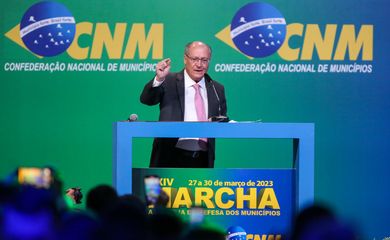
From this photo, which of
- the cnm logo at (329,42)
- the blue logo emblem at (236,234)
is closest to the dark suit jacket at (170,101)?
the cnm logo at (329,42)

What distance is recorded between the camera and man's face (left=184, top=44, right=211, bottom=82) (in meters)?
6.01

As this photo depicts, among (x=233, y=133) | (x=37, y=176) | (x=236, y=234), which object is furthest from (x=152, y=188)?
(x=37, y=176)

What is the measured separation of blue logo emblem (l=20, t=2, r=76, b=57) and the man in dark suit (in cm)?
99

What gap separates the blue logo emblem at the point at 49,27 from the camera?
6.57m

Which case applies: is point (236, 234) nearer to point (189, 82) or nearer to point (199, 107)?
point (199, 107)

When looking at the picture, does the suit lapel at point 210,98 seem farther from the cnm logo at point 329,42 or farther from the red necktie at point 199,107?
the cnm logo at point 329,42

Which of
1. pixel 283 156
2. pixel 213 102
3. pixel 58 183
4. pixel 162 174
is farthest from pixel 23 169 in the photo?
pixel 283 156

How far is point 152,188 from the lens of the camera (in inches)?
147

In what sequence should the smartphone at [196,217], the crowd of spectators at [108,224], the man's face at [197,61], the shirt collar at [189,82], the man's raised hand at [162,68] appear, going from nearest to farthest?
the crowd of spectators at [108,224] → the smartphone at [196,217] → the man's raised hand at [162,68] → the shirt collar at [189,82] → the man's face at [197,61]

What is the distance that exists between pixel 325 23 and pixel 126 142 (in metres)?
2.97

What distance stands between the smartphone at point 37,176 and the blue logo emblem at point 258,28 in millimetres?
5622

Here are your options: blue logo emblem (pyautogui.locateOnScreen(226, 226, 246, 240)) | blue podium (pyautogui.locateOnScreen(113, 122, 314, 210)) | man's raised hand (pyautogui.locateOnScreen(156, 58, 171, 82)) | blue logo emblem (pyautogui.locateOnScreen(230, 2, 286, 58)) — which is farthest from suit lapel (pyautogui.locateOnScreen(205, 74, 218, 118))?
blue logo emblem (pyautogui.locateOnScreen(226, 226, 246, 240))

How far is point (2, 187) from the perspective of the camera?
2.72 feet

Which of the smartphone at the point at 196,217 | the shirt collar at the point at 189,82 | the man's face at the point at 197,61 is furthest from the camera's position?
the man's face at the point at 197,61
